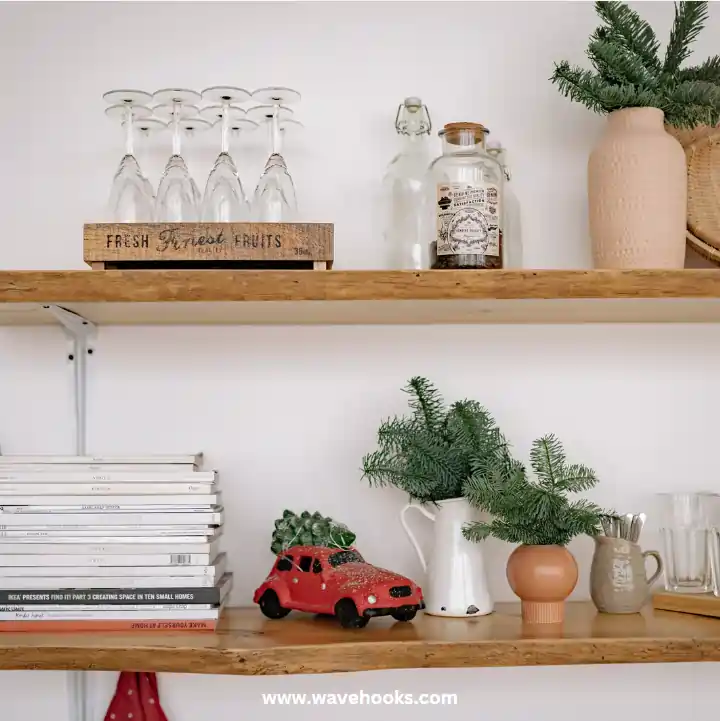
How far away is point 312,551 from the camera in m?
1.25

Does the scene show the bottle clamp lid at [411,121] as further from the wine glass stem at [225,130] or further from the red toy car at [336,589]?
the red toy car at [336,589]

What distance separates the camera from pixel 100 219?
142 centimetres

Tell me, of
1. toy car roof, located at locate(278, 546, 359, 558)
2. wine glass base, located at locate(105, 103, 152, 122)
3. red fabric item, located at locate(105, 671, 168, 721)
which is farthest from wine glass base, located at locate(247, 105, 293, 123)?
red fabric item, located at locate(105, 671, 168, 721)

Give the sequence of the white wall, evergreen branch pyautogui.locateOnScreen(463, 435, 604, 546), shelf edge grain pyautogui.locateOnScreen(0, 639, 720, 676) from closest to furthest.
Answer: shelf edge grain pyautogui.locateOnScreen(0, 639, 720, 676) → evergreen branch pyautogui.locateOnScreen(463, 435, 604, 546) → the white wall

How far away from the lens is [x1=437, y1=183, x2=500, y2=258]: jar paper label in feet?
3.92

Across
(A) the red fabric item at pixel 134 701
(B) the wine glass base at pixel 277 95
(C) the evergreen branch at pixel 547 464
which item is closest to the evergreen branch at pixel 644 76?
(B) the wine glass base at pixel 277 95

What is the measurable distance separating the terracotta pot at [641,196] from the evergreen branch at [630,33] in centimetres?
8

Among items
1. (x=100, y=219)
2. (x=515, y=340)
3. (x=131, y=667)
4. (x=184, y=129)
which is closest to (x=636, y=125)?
(x=515, y=340)

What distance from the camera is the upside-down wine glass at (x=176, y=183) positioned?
1.28 m

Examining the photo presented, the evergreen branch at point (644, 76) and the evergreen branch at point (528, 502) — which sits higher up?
the evergreen branch at point (644, 76)

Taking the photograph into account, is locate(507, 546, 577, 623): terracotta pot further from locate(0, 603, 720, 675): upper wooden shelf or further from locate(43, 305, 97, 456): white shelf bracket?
locate(43, 305, 97, 456): white shelf bracket

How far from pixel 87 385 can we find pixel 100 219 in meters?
0.25

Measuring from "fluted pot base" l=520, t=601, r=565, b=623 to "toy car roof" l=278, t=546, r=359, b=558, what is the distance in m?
0.24

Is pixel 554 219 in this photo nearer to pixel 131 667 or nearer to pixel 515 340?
pixel 515 340
